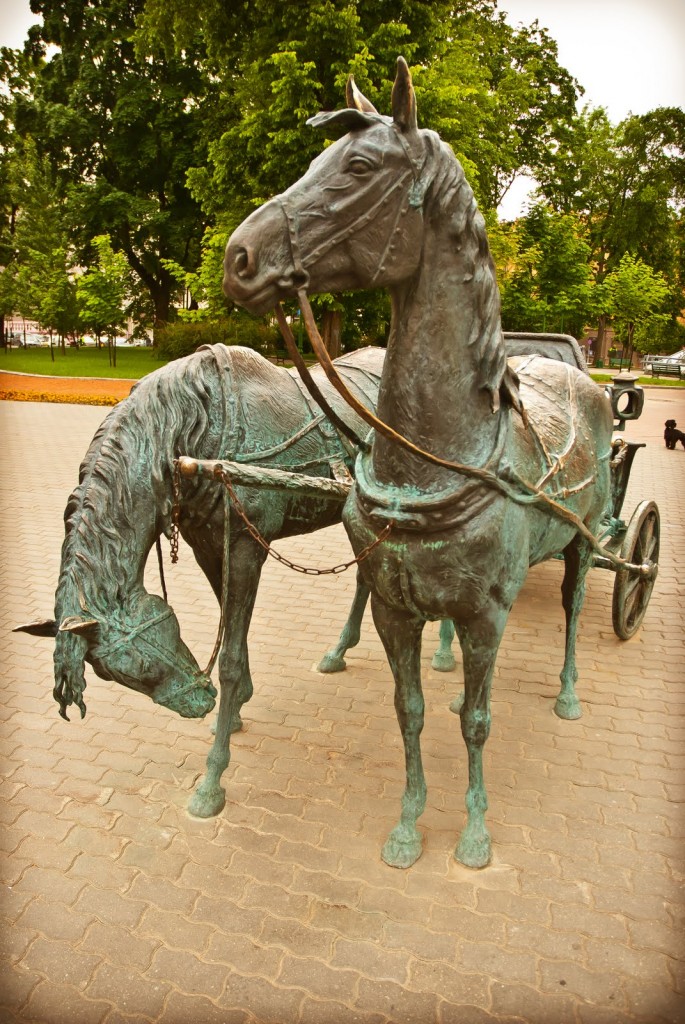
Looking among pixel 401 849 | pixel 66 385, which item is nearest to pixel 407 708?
pixel 401 849

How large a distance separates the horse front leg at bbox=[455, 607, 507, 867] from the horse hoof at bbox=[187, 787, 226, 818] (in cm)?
111

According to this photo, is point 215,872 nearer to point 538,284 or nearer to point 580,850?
point 580,850

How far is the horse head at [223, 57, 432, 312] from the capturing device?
1.86 m

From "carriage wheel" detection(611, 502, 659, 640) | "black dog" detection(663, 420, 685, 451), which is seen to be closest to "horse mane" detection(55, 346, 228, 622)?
"carriage wheel" detection(611, 502, 659, 640)

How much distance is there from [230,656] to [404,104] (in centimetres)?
237

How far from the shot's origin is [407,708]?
2900 mm

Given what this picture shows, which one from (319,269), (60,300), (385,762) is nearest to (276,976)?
(385,762)

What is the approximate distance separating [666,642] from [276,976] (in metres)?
3.94

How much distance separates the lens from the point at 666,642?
524cm

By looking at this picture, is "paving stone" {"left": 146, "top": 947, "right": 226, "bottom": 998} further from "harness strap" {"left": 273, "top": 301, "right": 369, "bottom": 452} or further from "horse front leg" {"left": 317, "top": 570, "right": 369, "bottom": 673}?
"horse front leg" {"left": 317, "top": 570, "right": 369, "bottom": 673}

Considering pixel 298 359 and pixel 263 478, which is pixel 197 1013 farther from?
pixel 298 359

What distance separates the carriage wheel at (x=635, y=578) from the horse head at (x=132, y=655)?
293 cm

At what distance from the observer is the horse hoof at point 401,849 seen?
292 cm

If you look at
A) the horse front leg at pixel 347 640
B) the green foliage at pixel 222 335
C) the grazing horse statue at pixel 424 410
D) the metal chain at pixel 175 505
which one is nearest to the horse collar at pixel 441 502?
the grazing horse statue at pixel 424 410
